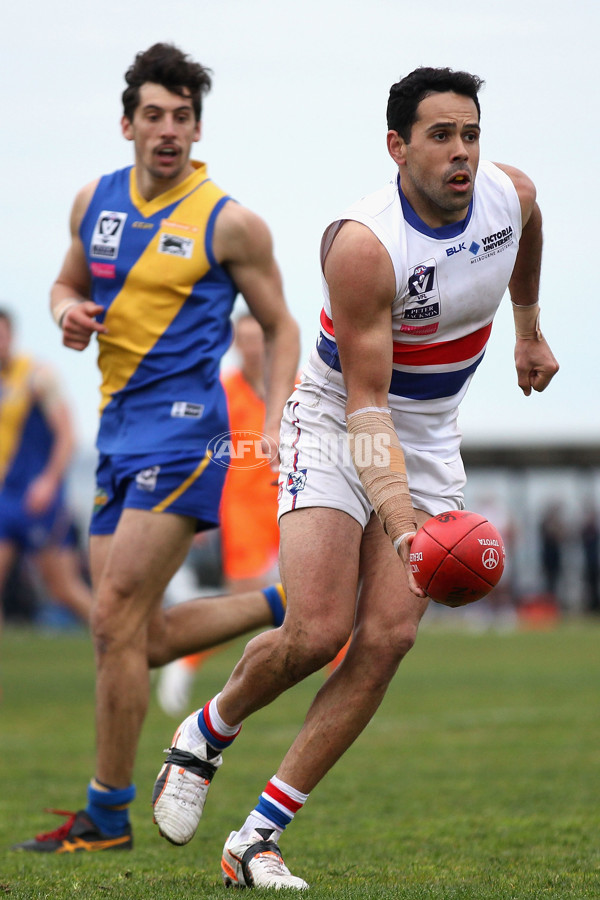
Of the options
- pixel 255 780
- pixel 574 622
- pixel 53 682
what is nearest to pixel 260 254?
pixel 255 780

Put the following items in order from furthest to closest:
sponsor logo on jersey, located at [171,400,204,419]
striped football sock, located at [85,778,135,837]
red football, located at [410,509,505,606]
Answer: sponsor logo on jersey, located at [171,400,204,419] → striped football sock, located at [85,778,135,837] → red football, located at [410,509,505,606]

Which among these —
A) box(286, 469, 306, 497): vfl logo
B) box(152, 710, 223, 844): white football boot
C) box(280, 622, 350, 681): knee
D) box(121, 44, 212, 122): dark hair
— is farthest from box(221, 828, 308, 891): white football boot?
box(121, 44, 212, 122): dark hair

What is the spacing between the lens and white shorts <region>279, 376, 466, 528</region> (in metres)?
4.30

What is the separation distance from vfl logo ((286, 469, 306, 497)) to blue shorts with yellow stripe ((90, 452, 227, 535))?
3.31 feet

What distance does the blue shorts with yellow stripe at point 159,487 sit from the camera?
525 cm

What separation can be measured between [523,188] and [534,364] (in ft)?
2.34

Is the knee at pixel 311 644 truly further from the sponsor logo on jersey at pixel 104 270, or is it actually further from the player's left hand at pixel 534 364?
the sponsor logo on jersey at pixel 104 270

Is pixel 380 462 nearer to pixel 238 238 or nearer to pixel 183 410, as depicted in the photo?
pixel 183 410

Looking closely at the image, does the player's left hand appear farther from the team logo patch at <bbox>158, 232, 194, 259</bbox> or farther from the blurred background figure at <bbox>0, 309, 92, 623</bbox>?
the blurred background figure at <bbox>0, 309, 92, 623</bbox>

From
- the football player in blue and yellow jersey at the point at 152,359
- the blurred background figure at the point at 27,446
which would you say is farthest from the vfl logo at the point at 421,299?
the blurred background figure at the point at 27,446

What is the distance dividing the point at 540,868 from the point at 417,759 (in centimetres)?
325

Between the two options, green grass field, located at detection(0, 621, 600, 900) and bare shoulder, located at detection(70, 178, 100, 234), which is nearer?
green grass field, located at detection(0, 621, 600, 900)

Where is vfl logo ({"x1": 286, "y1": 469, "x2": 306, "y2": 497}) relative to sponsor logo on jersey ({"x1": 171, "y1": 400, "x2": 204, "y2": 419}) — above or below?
below

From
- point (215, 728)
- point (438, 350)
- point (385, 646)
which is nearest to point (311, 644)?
point (385, 646)
